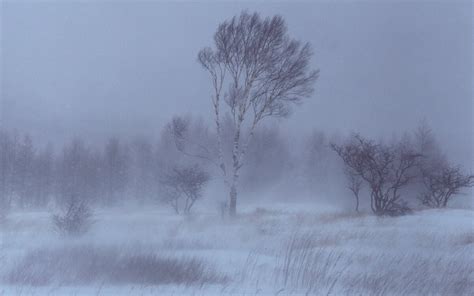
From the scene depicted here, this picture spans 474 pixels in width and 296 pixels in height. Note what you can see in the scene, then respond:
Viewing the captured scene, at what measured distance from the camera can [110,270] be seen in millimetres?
6746

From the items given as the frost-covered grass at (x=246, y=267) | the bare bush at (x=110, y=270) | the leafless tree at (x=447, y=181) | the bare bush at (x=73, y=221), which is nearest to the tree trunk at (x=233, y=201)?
the bare bush at (x=73, y=221)

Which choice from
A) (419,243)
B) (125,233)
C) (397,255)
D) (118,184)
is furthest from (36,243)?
(118,184)

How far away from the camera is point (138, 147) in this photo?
160 feet

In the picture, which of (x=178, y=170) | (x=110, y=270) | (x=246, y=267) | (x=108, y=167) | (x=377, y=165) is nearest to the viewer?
(x=110, y=270)

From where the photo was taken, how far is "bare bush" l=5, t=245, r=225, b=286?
635 centimetres

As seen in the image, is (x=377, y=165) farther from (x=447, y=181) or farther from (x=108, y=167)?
(x=108, y=167)

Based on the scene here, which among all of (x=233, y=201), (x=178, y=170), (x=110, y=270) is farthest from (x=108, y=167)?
(x=110, y=270)

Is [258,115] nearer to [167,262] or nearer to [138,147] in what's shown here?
[167,262]

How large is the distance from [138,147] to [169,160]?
607 centimetres

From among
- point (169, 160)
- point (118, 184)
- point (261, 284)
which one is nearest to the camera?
point (261, 284)

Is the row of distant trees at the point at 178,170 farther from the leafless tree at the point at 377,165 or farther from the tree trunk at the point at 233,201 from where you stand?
the tree trunk at the point at 233,201

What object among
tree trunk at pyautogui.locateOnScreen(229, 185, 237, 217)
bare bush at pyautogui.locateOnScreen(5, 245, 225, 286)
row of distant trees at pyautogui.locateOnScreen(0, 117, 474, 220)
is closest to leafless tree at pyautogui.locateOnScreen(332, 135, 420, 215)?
row of distant trees at pyautogui.locateOnScreen(0, 117, 474, 220)

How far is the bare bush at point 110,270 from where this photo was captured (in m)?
6.35

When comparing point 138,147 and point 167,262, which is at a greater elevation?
point 138,147
